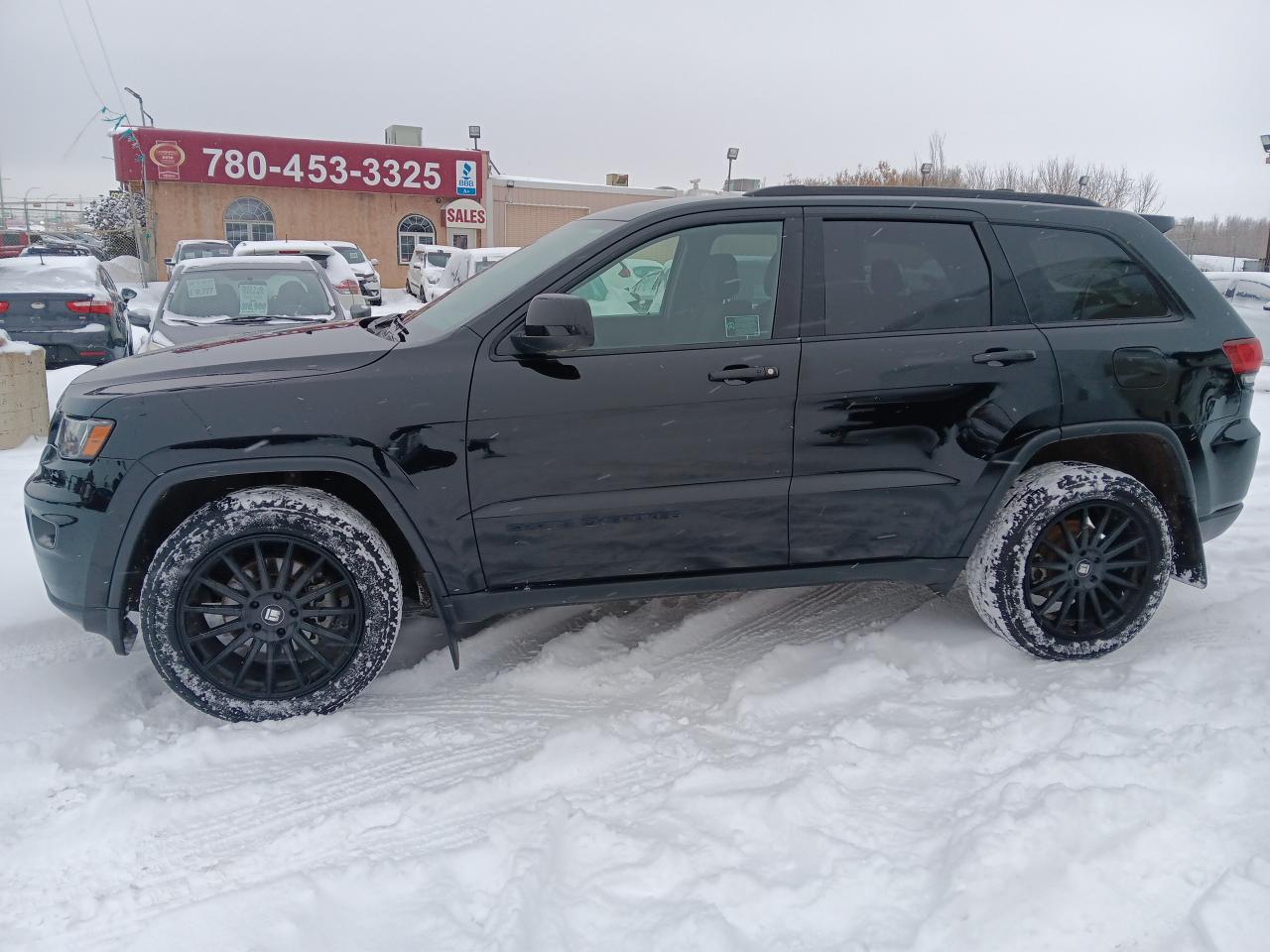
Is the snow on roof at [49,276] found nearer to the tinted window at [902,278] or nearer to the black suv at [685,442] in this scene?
the black suv at [685,442]

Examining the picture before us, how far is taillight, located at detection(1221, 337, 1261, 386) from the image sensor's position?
380cm

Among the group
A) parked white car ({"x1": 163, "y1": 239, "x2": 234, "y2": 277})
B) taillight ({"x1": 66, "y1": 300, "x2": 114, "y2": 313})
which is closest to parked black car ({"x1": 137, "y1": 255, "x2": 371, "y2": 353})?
taillight ({"x1": 66, "y1": 300, "x2": 114, "y2": 313})

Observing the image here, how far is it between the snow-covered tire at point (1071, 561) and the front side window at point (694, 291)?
1.26 metres

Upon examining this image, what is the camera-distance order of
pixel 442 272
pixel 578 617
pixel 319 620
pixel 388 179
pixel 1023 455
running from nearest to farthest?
1. pixel 319 620
2. pixel 1023 455
3. pixel 578 617
4. pixel 442 272
5. pixel 388 179

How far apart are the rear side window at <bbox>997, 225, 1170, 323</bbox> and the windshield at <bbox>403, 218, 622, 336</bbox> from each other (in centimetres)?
163

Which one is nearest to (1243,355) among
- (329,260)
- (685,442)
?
(685,442)

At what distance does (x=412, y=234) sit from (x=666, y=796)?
3064 cm

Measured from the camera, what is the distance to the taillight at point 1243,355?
3.80m

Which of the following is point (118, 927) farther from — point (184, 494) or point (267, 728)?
point (184, 494)

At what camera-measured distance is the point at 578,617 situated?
4.17 meters

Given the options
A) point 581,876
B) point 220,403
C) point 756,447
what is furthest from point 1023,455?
point 220,403

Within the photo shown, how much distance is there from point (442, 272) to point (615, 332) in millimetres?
19748

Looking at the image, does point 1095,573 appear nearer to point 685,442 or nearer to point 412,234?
point 685,442

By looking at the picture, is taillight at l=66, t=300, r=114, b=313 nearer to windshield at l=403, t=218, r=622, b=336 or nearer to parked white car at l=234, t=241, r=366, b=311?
parked white car at l=234, t=241, r=366, b=311
